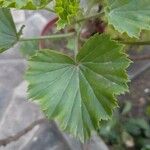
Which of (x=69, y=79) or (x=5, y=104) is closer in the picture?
(x=69, y=79)

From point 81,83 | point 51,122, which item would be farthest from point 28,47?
point 81,83

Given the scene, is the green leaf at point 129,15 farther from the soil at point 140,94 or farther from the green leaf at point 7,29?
the soil at point 140,94

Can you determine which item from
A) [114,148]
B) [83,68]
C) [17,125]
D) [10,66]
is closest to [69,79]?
[83,68]

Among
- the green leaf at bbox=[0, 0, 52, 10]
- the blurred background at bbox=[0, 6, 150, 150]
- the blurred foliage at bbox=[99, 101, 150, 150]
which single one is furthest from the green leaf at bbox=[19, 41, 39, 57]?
the green leaf at bbox=[0, 0, 52, 10]

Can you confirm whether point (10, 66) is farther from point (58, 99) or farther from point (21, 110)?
point (58, 99)

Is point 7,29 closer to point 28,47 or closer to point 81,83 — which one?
point 81,83

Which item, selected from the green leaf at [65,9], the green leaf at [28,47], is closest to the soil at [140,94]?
the green leaf at [28,47]
